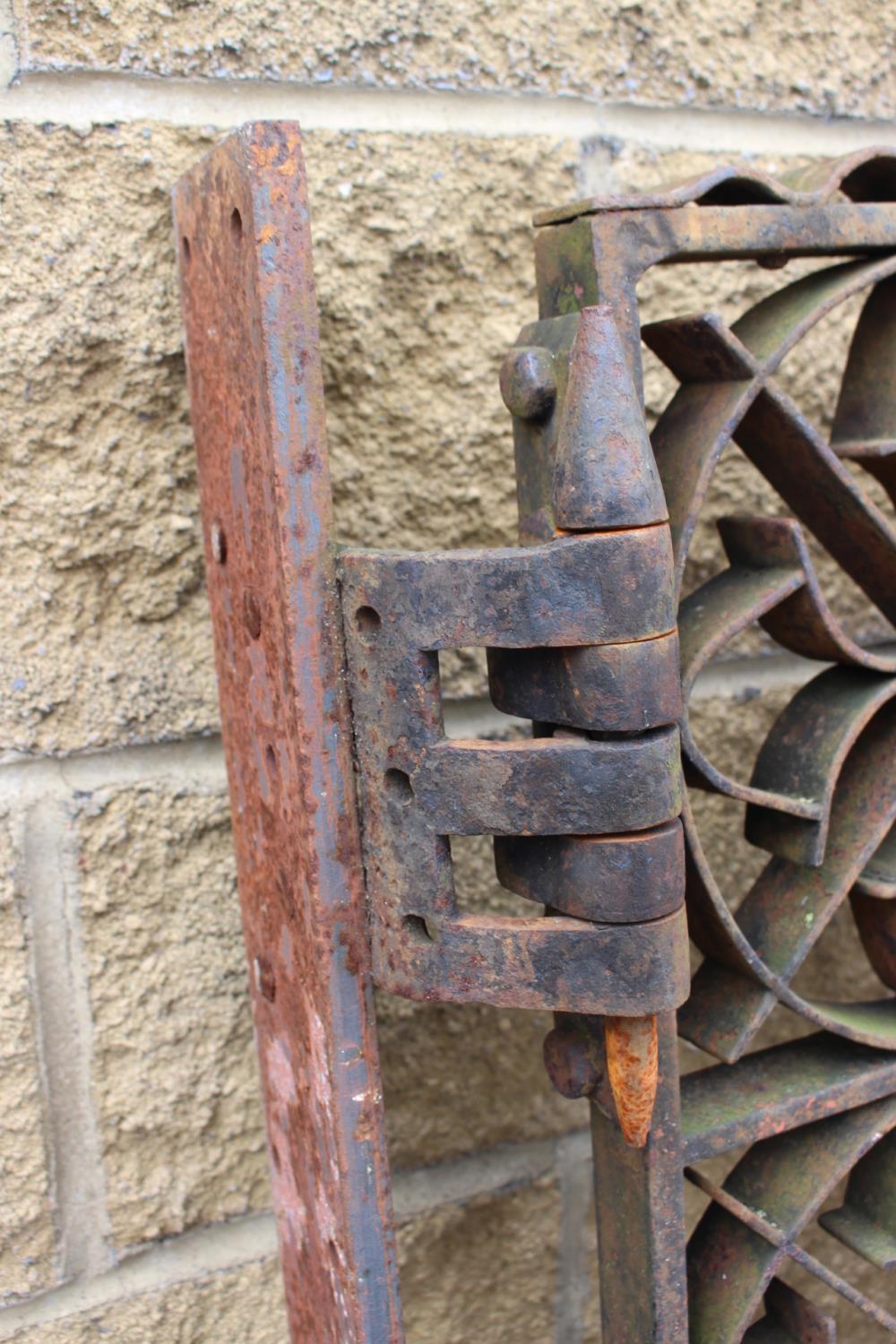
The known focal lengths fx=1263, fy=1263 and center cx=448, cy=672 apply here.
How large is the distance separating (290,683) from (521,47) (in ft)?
1.26

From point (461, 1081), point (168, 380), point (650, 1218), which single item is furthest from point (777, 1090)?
point (168, 380)

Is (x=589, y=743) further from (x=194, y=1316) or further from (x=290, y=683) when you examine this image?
(x=194, y=1316)

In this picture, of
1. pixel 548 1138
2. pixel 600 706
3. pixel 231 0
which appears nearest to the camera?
pixel 600 706

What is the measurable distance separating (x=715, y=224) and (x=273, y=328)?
0.18 m

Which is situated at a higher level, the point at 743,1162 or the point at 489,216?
the point at 489,216

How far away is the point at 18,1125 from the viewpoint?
60 centimetres

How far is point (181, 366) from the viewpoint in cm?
59

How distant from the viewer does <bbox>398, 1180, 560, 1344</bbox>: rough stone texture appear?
2.32 ft

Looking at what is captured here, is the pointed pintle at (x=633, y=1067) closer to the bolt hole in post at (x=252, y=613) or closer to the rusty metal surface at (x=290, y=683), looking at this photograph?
the rusty metal surface at (x=290, y=683)

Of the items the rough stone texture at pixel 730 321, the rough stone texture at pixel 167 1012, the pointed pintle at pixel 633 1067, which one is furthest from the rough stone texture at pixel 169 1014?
the rough stone texture at pixel 730 321

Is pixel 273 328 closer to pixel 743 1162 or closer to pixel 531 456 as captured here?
pixel 531 456

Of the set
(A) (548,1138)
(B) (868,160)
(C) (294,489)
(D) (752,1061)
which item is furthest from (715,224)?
(A) (548,1138)

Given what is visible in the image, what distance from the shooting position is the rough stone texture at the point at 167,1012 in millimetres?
612

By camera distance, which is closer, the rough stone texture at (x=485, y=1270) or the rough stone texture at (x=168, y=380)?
the rough stone texture at (x=168, y=380)
